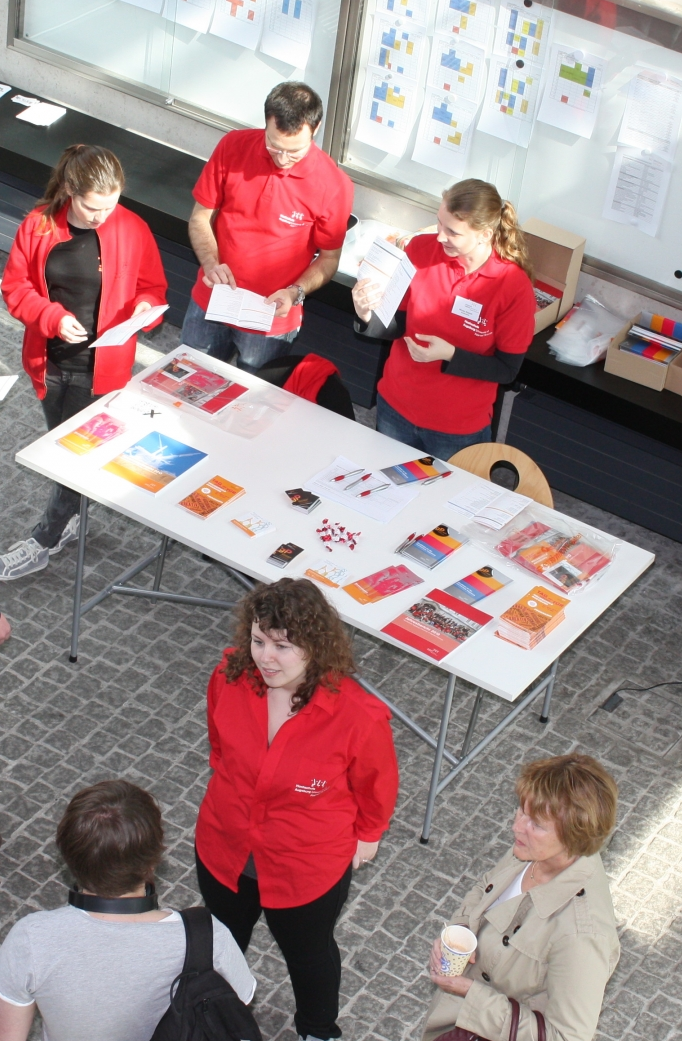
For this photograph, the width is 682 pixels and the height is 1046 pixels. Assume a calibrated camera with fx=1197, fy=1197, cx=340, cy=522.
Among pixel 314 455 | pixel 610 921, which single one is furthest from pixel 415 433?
pixel 610 921

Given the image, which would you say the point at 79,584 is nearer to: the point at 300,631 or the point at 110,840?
the point at 300,631

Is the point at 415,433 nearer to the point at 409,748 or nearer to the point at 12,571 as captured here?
the point at 409,748

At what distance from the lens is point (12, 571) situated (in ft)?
16.8

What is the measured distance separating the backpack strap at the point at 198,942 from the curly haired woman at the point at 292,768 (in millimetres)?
607

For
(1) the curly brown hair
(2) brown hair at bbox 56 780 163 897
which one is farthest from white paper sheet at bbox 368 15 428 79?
(2) brown hair at bbox 56 780 163 897

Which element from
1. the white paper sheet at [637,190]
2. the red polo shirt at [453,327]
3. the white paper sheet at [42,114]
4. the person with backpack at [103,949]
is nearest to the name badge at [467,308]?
the red polo shirt at [453,327]

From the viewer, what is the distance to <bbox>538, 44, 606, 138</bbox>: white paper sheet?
17.9ft

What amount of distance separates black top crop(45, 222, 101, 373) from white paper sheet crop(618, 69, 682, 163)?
2.56m

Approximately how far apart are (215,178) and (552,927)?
3.35 m

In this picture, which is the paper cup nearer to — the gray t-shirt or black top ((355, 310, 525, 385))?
the gray t-shirt

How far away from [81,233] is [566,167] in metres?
2.48

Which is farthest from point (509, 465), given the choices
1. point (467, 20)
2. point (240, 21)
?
point (240, 21)

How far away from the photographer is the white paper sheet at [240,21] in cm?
630

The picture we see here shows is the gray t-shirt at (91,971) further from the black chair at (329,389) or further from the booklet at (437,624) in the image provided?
the black chair at (329,389)
